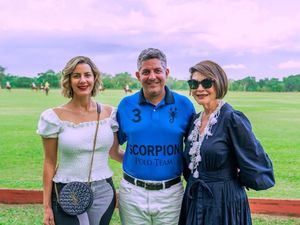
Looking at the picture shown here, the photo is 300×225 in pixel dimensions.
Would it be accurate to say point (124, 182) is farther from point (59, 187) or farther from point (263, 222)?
point (263, 222)

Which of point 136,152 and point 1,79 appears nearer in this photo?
point 136,152

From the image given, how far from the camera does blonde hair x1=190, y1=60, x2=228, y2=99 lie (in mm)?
3111

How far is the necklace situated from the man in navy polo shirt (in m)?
0.19

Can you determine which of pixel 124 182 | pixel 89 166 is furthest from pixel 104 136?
pixel 124 182

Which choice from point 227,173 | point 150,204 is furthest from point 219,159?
point 150,204

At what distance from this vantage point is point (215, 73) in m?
3.11

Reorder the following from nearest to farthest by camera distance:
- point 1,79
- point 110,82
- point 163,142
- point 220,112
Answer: point 220,112 → point 163,142 → point 110,82 → point 1,79

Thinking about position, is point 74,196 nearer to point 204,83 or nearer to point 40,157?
point 204,83

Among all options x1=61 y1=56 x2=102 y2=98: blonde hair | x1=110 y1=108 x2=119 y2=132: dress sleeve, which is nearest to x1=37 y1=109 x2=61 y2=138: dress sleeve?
x1=61 y1=56 x2=102 y2=98: blonde hair

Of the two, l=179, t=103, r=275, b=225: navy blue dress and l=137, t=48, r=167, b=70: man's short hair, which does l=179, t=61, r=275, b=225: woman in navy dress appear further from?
l=137, t=48, r=167, b=70: man's short hair

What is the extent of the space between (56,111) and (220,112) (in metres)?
1.11

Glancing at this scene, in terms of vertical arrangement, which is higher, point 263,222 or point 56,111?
point 56,111

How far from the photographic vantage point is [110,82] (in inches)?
2445

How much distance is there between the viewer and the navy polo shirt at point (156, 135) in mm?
3371
